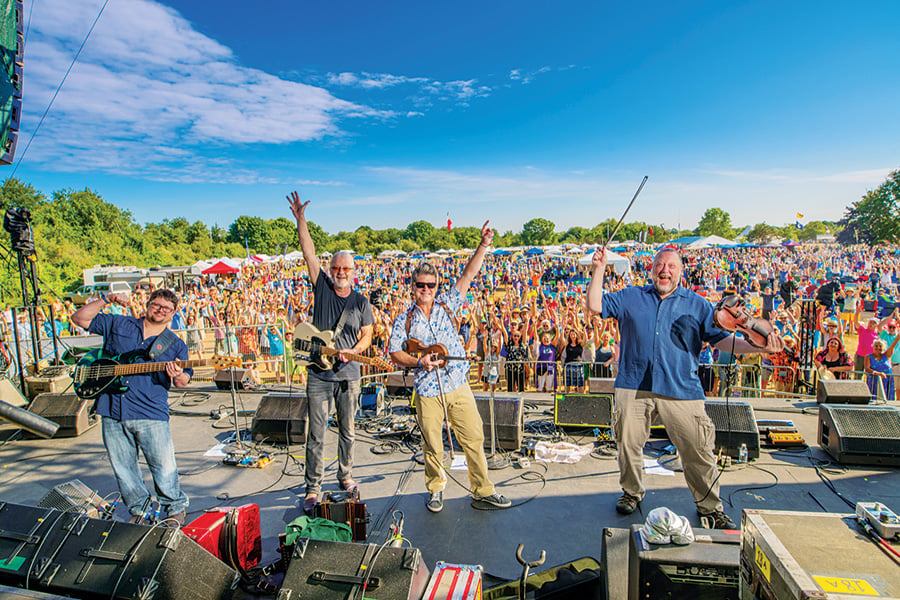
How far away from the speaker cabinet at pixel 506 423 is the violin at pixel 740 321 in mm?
2352

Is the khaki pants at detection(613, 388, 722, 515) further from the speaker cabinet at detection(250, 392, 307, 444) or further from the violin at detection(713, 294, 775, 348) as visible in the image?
the speaker cabinet at detection(250, 392, 307, 444)

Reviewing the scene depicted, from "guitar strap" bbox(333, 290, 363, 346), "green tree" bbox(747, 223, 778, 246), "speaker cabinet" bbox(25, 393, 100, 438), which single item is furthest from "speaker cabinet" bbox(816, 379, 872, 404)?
"green tree" bbox(747, 223, 778, 246)

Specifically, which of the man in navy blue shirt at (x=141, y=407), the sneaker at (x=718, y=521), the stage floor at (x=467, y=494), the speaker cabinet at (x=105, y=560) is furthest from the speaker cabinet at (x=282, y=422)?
the sneaker at (x=718, y=521)

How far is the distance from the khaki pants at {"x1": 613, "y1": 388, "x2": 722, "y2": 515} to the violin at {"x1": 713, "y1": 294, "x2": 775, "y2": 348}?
0.60m

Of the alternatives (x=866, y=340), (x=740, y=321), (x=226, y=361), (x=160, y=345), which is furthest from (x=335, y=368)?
(x=866, y=340)

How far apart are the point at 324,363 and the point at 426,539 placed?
5.14 feet

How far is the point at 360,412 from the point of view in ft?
21.0

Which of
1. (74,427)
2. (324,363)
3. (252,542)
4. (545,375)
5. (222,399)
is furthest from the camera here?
(545,375)

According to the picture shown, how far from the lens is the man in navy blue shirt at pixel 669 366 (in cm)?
340

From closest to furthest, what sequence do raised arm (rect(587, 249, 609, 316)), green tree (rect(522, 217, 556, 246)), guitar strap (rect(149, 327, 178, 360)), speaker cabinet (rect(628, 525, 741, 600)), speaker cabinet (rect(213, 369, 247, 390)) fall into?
speaker cabinet (rect(628, 525, 741, 600)) < raised arm (rect(587, 249, 609, 316)) < guitar strap (rect(149, 327, 178, 360)) < speaker cabinet (rect(213, 369, 247, 390)) < green tree (rect(522, 217, 556, 246))

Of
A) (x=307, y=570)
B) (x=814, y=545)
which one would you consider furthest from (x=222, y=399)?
(x=814, y=545)

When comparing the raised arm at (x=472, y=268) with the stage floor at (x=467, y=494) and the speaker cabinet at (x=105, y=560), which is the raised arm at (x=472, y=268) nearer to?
the stage floor at (x=467, y=494)

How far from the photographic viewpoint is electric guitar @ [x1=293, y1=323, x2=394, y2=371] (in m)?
3.76

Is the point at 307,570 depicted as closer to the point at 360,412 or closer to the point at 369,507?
the point at 369,507
